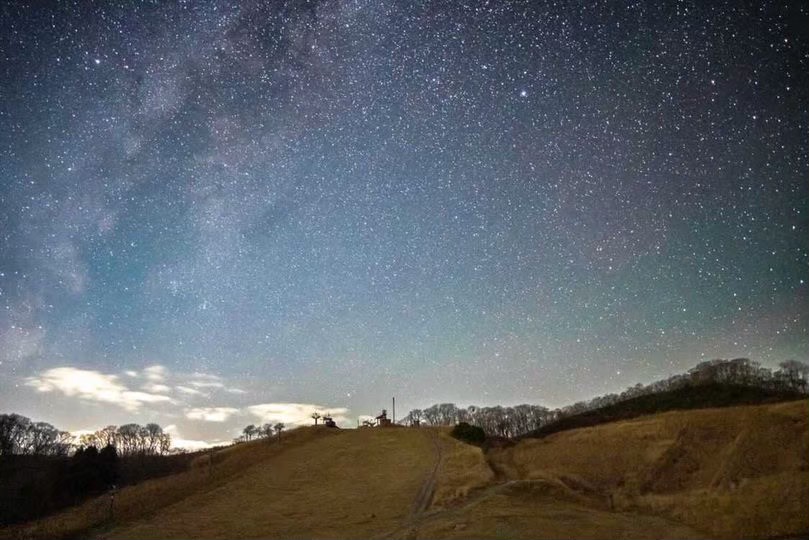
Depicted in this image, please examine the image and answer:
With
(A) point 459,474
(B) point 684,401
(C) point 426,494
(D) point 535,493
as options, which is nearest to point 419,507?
(C) point 426,494

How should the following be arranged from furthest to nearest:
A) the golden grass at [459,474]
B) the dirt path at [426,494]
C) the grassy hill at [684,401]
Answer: the grassy hill at [684,401] < the golden grass at [459,474] < the dirt path at [426,494]

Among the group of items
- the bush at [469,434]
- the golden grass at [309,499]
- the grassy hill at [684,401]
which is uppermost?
the grassy hill at [684,401]

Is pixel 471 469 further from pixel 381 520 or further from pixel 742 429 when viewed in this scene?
pixel 742 429

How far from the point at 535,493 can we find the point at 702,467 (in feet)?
23.2

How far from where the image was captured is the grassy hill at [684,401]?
39344 millimetres

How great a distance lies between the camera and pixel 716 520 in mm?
16516

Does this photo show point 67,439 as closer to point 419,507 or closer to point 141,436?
point 141,436

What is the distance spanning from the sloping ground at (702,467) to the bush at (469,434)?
14.7 meters

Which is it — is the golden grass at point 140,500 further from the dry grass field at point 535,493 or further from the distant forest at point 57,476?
the distant forest at point 57,476

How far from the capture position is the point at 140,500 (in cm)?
2978

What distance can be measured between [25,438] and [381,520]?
115 metres

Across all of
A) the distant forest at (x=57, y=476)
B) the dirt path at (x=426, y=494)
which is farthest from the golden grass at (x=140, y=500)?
the dirt path at (x=426, y=494)

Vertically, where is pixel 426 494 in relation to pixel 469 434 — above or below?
below

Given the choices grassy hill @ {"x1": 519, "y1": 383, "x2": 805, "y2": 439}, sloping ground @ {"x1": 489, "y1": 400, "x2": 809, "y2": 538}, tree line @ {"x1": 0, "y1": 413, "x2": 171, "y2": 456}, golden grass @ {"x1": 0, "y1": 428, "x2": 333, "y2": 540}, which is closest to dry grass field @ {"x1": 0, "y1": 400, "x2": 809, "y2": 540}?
sloping ground @ {"x1": 489, "y1": 400, "x2": 809, "y2": 538}
